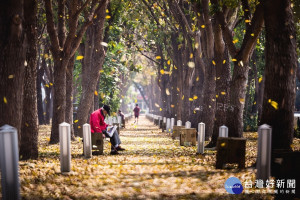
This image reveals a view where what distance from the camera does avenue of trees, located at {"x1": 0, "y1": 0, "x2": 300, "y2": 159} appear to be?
7098mm

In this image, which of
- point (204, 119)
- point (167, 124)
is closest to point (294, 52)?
point (204, 119)

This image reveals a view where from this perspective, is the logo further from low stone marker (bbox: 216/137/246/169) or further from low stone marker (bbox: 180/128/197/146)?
low stone marker (bbox: 180/128/197/146)

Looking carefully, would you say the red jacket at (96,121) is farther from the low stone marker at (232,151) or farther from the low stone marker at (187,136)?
the low stone marker at (232,151)

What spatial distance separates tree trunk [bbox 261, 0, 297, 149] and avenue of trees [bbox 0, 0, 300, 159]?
0.02 m

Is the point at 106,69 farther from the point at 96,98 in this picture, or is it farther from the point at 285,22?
the point at 285,22

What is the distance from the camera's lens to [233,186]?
732 centimetres

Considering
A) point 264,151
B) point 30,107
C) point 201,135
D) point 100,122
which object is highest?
point 30,107

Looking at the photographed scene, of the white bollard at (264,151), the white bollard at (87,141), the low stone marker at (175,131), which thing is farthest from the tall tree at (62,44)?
the white bollard at (264,151)

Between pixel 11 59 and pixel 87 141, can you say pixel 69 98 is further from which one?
pixel 11 59

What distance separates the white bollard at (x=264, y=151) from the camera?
7.05m

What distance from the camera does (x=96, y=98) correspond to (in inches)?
1074

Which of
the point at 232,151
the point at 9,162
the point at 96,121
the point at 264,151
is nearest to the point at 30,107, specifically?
the point at 96,121

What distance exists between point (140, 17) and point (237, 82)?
17.0m

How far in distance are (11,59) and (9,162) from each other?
201cm
